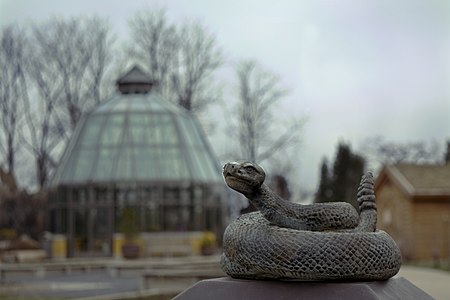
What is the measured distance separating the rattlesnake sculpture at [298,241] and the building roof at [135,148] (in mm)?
27745

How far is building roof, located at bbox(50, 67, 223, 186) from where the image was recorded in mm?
34284

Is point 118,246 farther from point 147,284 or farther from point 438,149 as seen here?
point 438,149

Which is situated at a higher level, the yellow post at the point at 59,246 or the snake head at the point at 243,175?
the snake head at the point at 243,175

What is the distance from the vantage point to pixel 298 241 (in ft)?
19.4

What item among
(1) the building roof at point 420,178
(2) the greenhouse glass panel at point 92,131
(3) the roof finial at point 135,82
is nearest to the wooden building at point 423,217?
(1) the building roof at point 420,178

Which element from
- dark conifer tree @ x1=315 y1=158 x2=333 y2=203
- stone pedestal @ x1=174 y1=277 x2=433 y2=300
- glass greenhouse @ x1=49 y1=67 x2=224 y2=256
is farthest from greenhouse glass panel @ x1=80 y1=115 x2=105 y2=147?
stone pedestal @ x1=174 y1=277 x2=433 y2=300

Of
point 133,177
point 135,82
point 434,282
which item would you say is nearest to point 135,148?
point 133,177

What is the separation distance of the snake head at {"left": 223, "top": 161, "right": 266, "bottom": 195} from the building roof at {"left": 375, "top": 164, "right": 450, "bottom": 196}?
1122 inches

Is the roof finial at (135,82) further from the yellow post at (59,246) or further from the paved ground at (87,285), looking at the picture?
the paved ground at (87,285)

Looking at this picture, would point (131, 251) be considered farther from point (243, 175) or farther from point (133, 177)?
point (243, 175)

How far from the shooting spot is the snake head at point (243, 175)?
5.82 m

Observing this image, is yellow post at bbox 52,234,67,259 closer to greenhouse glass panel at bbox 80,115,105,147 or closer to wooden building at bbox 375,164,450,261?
greenhouse glass panel at bbox 80,115,105,147

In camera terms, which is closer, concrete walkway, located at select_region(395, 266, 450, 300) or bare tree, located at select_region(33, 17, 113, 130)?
concrete walkway, located at select_region(395, 266, 450, 300)

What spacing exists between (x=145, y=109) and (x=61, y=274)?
37.3ft
